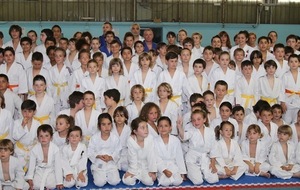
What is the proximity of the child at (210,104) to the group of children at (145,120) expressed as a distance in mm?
16

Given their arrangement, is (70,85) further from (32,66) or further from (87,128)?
(87,128)

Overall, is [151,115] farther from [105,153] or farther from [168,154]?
[105,153]

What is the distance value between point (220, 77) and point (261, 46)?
4.93 feet

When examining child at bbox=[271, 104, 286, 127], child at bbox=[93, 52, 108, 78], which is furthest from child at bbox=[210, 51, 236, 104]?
child at bbox=[93, 52, 108, 78]

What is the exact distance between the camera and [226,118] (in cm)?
658

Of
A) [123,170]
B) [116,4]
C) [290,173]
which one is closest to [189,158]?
[123,170]

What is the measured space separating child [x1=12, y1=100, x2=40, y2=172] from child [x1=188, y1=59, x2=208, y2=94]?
8.39 ft

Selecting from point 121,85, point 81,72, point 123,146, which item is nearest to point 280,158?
point 123,146

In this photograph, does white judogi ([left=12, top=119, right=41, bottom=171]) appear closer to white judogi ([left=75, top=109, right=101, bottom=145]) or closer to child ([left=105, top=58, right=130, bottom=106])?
white judogi ([left=75, top=109, right=101, bottom=145])

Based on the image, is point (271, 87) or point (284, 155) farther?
point (271, 87)

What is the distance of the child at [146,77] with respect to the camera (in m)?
7.29

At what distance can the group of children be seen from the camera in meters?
5.84

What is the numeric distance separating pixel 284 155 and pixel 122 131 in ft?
7.19

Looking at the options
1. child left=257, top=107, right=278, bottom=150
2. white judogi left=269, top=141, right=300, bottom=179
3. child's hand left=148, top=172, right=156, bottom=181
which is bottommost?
child's hand left=148, top=172, right=156, bottom=181
